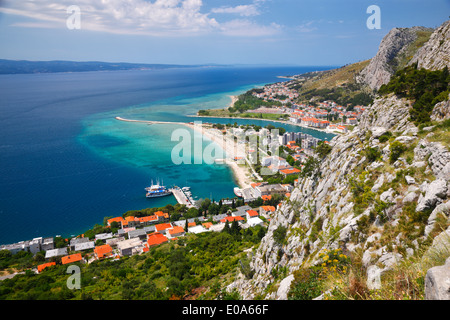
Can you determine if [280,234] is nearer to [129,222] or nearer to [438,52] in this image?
[438,52]

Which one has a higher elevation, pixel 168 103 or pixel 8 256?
pixel 168 103

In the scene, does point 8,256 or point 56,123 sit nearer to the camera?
point 8,256

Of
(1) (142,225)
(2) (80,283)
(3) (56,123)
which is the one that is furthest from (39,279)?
(3) (56,123)

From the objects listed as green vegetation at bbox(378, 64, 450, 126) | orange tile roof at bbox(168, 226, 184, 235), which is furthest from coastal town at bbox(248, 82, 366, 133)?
green vegetation at bbox(378, 64, 450, 126)
